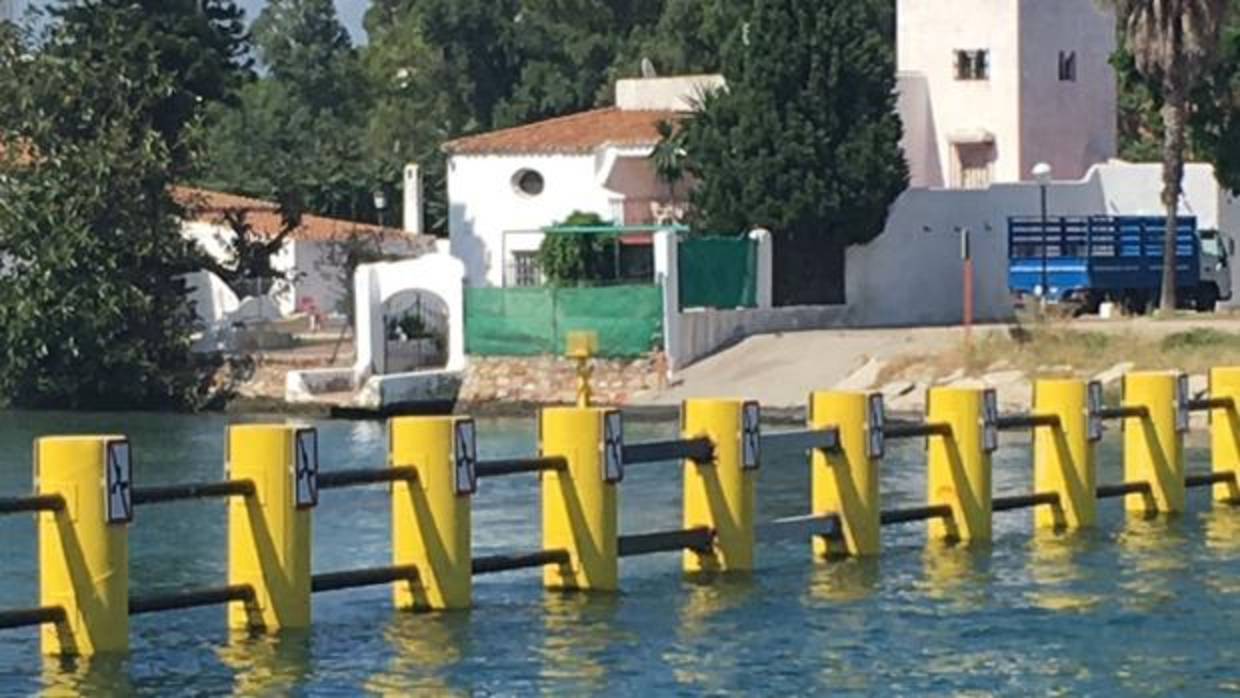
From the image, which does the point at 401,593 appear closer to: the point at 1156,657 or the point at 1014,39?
the point at 1156,657

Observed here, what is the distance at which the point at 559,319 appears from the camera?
64375 mm

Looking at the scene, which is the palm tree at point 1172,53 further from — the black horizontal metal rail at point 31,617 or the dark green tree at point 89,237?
the black horizontal metal rail at point 31,617

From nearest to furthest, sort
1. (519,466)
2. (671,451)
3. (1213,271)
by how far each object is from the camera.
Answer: (519,466) < (671,451) < (1213,271)

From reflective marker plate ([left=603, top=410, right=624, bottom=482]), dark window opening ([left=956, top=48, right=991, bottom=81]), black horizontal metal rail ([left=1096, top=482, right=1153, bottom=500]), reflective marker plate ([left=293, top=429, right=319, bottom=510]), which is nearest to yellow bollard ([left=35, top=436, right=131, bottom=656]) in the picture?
reflective marker plate ([left=293, top=429, right=319, bottom=510])

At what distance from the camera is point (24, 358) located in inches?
2645

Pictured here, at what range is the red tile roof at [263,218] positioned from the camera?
74.1 m

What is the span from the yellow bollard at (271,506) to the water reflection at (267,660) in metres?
0.30

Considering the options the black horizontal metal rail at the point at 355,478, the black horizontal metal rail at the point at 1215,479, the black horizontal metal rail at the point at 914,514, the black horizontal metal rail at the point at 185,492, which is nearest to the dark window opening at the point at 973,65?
the black horizontal metal rail at the point at 1215,479

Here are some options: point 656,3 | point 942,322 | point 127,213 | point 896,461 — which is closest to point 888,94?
point 942,322

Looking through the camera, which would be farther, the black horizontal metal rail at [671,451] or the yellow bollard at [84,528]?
the black horizontal metal rail at [671,451]

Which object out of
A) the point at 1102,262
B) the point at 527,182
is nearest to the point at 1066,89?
the point at 1102,262

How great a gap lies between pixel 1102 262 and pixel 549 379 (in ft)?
37.4

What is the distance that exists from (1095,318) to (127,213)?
19.8 m

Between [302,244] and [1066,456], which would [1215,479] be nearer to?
[1066,456]
